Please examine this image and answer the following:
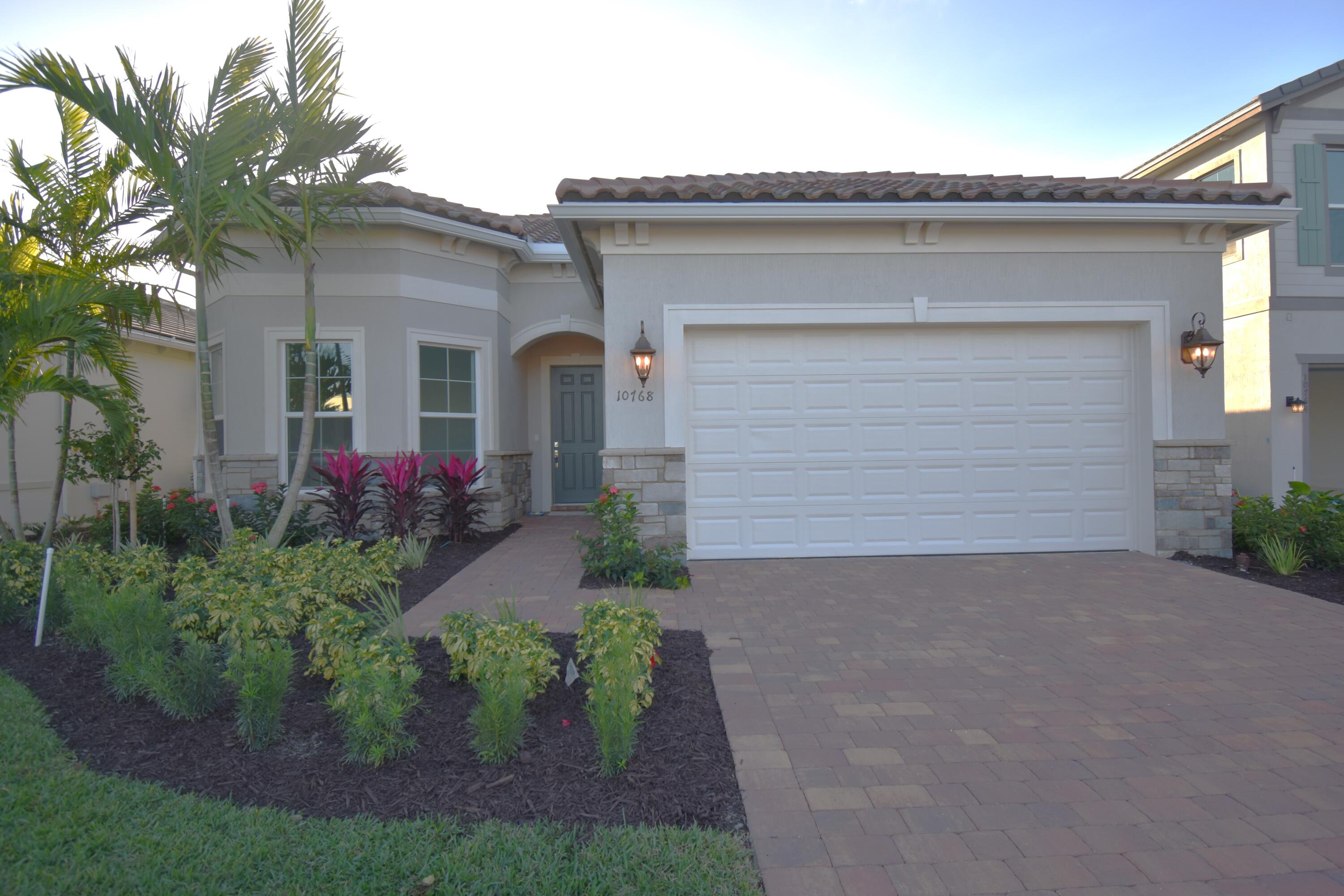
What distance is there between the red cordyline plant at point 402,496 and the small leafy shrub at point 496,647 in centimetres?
440

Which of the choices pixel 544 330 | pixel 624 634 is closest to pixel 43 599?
pixel 624 634

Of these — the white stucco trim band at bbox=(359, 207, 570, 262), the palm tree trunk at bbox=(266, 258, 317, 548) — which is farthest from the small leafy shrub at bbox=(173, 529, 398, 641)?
the white stucco trim band at bbox=(359, 207, 570, 262)

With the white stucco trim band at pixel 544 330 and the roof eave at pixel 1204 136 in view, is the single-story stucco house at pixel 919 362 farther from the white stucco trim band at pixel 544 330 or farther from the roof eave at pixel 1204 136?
the white stucco trim band at pixel 544 330

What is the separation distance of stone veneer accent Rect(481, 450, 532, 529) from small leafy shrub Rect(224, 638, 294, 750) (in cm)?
578

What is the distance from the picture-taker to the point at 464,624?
397 cm

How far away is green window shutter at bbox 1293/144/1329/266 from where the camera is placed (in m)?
10.1

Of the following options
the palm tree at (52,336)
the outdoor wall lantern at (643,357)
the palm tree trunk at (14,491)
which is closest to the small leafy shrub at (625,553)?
the outdoor wall lantern at (643,357)

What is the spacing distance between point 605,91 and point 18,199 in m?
6.06

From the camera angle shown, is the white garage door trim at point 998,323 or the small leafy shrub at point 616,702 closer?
the small leafy shrub at point 616,702

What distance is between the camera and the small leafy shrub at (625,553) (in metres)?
6.52

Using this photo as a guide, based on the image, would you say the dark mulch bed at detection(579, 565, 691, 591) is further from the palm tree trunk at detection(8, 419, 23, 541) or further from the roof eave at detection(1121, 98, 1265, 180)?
the roof eave at detection(1121, 98, 1265, 180)

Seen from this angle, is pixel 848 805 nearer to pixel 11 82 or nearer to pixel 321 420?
pixel 11 82

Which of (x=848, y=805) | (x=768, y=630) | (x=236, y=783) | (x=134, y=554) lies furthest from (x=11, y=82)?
(x=848, y=805)

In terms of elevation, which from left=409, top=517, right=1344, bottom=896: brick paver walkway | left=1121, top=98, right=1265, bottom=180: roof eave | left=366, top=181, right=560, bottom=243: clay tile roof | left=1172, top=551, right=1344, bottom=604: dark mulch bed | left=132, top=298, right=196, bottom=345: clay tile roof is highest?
left=1121, top=98, right=1265, bottom=180: roof eave
